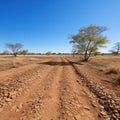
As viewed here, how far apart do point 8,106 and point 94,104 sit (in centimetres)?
379

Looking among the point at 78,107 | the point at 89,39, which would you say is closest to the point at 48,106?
the point at 78,107

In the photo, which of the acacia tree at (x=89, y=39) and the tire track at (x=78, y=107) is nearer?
the tire track at (x=78, y=107)

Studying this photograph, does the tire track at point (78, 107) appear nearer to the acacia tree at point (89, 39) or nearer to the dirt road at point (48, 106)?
the dirt road at point (48, 106)

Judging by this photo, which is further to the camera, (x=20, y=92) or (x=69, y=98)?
(x=20, y=92)

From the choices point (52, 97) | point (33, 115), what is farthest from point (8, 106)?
point (52, 97)

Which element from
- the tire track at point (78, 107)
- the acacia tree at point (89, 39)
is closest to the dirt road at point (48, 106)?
the tire track at point (78, 107)

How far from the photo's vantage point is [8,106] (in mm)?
4910

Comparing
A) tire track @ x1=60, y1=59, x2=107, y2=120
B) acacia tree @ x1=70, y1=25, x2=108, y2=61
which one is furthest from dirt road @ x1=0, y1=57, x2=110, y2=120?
acacia tree @ x1=70, y1=25, x2=108, y2=61

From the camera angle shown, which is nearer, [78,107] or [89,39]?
[78,107]

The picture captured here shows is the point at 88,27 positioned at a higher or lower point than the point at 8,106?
higher

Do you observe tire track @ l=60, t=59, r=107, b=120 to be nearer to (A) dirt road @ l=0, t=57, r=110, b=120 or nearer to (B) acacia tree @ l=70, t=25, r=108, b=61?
(A) dirt road @ l=0, t=57, r=110, b=120

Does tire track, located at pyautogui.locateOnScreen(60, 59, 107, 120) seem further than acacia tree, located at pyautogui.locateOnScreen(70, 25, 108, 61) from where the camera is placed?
No

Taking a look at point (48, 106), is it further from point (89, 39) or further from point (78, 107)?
point (89, 39)

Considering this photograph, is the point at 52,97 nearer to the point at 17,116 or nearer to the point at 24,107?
the point at 24,107
